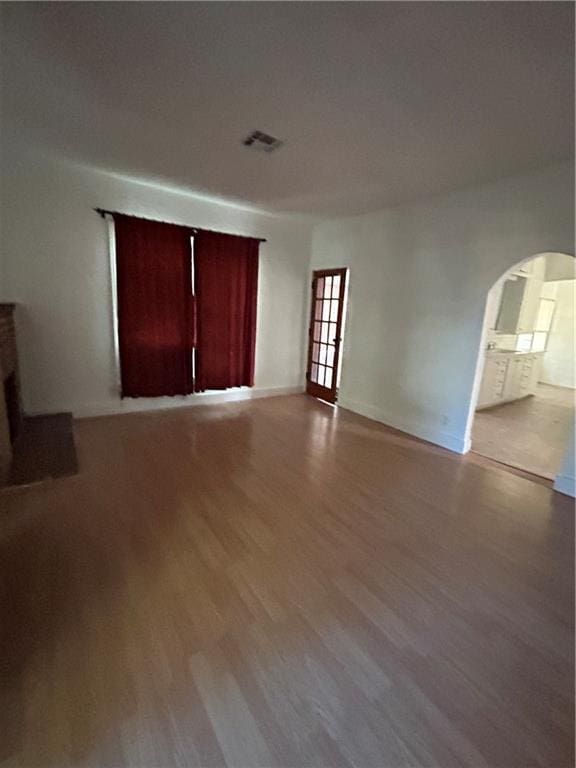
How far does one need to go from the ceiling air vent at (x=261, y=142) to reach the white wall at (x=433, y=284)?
2.00 m

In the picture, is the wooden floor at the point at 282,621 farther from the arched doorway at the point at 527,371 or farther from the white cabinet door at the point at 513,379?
the white cabinet door at the point at 513,379

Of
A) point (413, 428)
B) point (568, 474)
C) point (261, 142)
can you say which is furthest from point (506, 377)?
point (261, 142)

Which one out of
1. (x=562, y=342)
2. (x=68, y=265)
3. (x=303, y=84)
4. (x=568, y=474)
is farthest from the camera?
(x=562, y=342)

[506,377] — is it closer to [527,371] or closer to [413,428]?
[527,371]

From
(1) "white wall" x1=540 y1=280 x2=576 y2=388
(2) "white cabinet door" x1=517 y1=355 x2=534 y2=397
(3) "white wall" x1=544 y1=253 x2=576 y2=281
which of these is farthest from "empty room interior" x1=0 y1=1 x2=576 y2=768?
(1) "white wall" x1=540 y1=280 x2=576 y2=388

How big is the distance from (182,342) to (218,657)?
3642mm

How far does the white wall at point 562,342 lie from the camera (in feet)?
23.3

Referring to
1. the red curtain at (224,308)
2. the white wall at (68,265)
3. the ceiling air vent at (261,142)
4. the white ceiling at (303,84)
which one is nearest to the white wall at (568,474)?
the white ceiling at (303,84)

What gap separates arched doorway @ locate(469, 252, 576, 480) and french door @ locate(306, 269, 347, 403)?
77.5 inches

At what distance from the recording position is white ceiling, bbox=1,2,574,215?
5.03 ft

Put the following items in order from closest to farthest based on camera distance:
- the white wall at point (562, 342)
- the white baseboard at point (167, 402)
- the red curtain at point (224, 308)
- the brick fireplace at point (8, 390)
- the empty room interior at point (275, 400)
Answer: the empty room interior at point (275, 400) → the brick fireplace at point (8, 390) → the white baseboard at point (167, 402) → the red curtain at point (224, 308) → the white wall at point (562, 342)

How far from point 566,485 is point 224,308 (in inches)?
164

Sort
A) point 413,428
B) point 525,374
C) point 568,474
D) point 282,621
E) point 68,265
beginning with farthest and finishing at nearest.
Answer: point 525,374, point 413,428, point 68,265, point 568,474, point 282,621

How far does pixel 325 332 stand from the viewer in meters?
5.44
